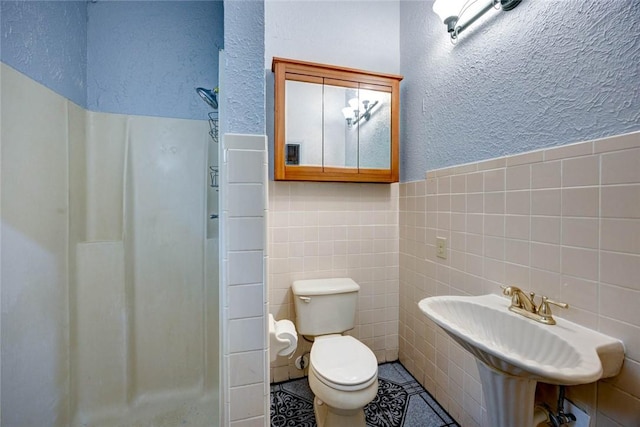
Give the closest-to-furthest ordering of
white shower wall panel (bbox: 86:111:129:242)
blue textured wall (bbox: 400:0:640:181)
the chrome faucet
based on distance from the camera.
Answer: blue textured wall (bbox: 400:0:640:181) < the chrome faucet < white shower wall panel (bbox: 86:111:129:242)

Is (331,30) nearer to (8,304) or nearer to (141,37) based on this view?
(141,37)

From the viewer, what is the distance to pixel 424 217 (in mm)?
1589

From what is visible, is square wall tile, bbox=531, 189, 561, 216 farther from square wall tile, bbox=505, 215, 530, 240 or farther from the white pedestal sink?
the white pedestal sink

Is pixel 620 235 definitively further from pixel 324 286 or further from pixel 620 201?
pixel 324 286

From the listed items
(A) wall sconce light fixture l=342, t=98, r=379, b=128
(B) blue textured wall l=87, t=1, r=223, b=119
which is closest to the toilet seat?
(A) wall sconce light fixture l=342, t=98, r=379, b=128

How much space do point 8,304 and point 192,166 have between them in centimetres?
89

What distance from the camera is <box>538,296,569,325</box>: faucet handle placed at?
0.86 metres

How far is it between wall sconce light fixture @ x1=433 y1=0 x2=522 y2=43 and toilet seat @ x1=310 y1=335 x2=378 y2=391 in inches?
66.9

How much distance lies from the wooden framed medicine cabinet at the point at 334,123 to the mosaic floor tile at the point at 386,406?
132 centimetres

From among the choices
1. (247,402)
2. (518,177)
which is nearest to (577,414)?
(518,177)

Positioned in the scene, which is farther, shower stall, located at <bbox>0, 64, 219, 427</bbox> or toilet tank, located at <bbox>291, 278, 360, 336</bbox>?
toilet tank, located at <bbox>291, 278, 360, 336</bbox>

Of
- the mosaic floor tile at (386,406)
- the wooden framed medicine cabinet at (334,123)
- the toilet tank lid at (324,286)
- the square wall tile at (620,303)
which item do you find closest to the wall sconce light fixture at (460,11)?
the wooden framed medicine cabinet at (334,123)

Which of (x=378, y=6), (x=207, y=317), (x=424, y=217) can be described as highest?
(x=378, y=6)

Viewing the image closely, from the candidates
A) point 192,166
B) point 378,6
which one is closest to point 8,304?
point 192,166
